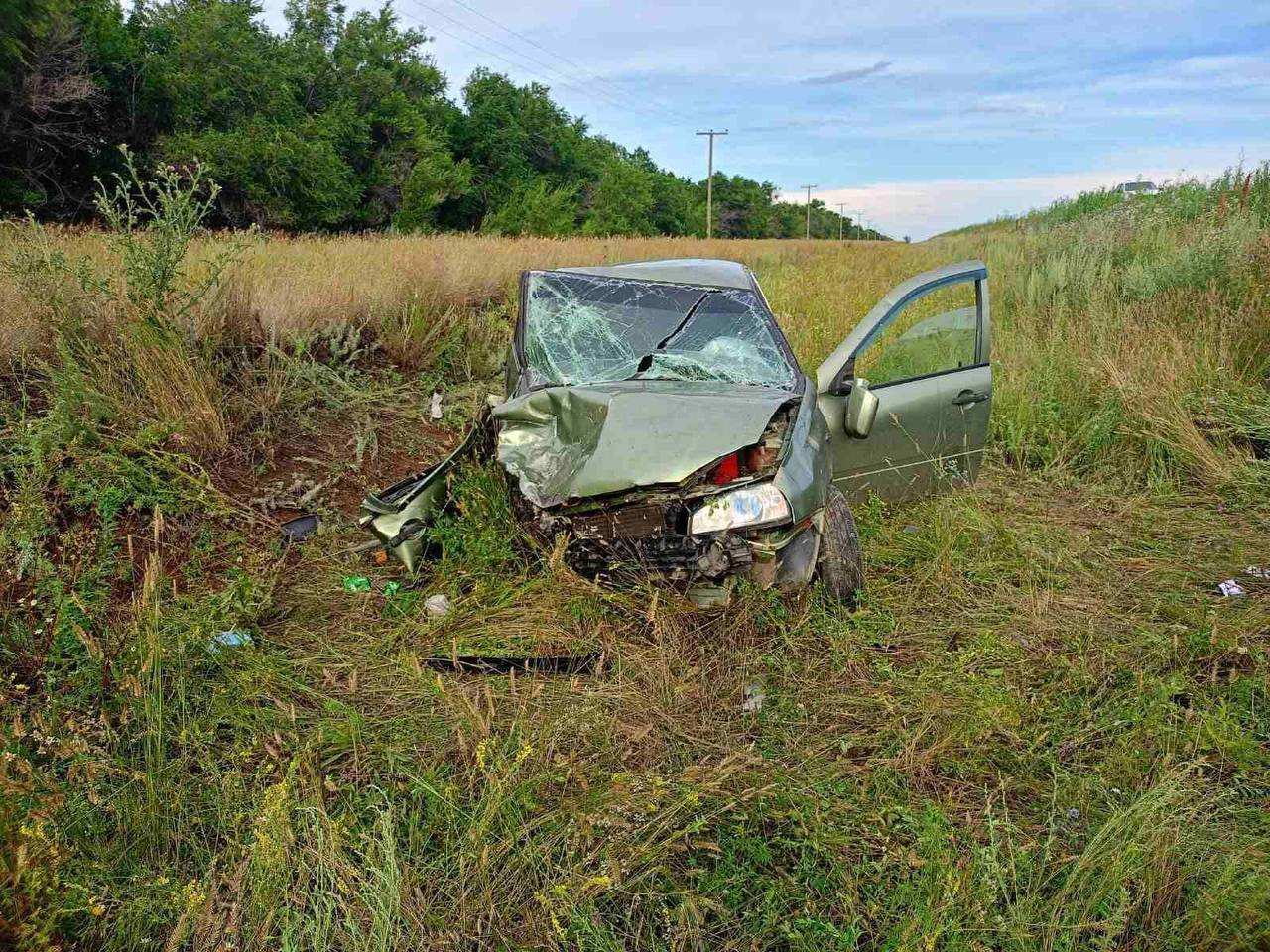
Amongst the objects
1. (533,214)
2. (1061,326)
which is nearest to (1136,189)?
(1061,326)

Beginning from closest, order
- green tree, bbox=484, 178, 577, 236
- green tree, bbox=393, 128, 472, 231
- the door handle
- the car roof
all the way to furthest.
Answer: the door handle
the car roof
green tree, bbox=393, 128, 472, 231
green tree, bbox=484, 178, 577, 236

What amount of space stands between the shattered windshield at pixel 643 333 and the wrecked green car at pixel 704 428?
11 mm

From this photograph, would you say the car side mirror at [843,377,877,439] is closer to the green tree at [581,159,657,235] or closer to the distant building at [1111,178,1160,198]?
the distant building at [1111,178,1160,198]

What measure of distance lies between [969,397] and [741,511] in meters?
2.16

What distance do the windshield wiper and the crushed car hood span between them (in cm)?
25

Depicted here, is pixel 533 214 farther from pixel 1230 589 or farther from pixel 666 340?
pixel 1230 589

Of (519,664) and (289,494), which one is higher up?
(289,494)

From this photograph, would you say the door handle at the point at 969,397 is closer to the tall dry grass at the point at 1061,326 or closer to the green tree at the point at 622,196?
the tall dry grass at the point at 1061,326

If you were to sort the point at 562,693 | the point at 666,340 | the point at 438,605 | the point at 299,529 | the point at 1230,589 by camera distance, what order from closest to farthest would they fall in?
A: the point at 562,693 < the point at 438,605 < the point at 1230,589 < the point at 666,340 < the point at 299,529

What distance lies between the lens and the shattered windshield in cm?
435

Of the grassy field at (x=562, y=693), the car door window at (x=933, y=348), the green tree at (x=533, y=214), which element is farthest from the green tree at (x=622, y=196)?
the grassy field at (x=562, y=693)

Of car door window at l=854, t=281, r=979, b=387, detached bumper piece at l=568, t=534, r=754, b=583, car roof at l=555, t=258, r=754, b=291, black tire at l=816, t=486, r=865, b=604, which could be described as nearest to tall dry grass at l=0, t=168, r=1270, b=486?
car door window at l=854, t=281, r=979, b=387

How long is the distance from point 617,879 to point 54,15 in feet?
74.0

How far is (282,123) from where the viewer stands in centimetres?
2605
